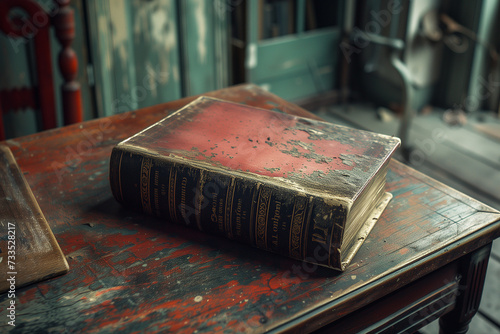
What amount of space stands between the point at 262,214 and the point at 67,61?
735mm

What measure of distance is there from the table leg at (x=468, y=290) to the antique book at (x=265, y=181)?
145 mm

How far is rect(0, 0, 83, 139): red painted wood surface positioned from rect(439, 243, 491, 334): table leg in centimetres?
87

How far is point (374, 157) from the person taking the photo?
70 cm

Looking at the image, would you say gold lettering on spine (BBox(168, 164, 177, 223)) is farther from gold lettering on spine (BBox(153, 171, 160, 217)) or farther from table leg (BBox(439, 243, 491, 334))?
table leg (BBox(439, 243, 491, 334))

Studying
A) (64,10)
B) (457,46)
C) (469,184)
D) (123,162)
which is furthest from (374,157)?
(457,46)

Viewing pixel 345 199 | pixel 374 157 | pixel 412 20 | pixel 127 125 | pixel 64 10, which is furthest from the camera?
pixel 412 20

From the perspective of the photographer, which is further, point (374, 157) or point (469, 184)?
point (469, 184)

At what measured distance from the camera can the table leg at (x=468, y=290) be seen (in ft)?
2.43

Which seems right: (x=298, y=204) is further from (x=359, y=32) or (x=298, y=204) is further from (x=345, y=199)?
(x=359, y=32)

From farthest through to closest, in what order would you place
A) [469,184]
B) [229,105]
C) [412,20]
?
1. [412,20]
2. [469,184]
3. [229,105]

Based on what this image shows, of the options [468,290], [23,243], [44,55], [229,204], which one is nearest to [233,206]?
[229,204]

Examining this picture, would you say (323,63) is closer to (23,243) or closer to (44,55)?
(44,55)

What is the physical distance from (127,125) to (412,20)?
1.82 meters

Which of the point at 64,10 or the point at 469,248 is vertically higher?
the point at 64,10
